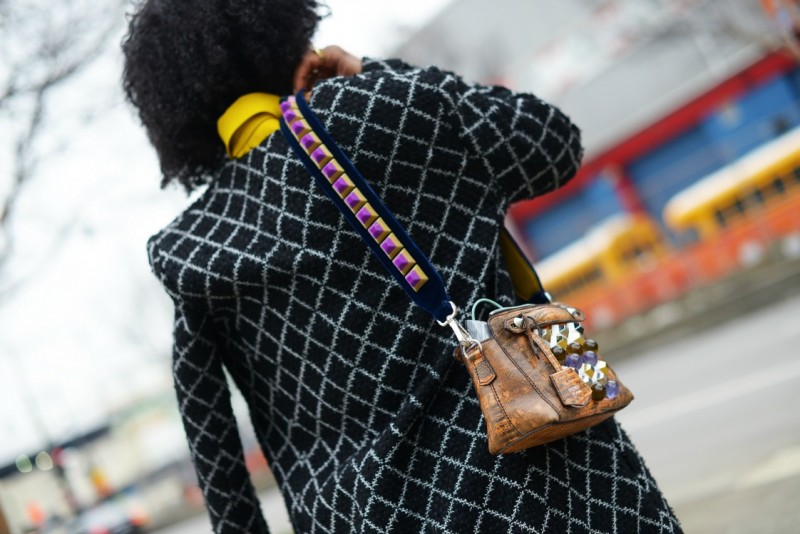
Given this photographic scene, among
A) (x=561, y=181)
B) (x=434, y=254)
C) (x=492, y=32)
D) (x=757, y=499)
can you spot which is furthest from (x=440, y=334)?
(x=492, y=32)

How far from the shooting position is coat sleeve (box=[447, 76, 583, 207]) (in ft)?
5.03

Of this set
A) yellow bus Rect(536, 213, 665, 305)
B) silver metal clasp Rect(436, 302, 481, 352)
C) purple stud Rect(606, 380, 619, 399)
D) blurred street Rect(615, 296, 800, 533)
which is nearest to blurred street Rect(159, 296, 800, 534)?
blurred street Rect(615, 296, 800, 533)

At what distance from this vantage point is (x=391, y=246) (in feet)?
4.85

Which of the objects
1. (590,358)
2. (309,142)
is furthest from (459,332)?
(309,142)

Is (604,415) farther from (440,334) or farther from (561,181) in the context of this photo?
(561,181)

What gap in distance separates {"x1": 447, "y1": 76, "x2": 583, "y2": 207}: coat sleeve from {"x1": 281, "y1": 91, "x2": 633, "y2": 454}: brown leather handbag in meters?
0.22

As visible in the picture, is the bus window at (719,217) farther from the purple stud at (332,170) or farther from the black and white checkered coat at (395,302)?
the purple stud at (332,170)

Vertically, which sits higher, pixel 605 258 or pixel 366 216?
pixel 366 216

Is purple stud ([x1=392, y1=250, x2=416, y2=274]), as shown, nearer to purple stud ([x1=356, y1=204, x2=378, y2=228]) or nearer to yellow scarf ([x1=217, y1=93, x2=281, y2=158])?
purple stud ([x1=356, y1=204, x2=378, y2=228])

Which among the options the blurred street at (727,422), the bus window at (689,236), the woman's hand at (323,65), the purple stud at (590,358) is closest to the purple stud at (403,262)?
the purple stud at (590,358)

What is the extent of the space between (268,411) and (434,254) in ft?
1.85

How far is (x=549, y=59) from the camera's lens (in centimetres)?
2159

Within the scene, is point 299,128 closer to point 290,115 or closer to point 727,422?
point 290,115

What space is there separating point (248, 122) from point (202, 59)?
0.16 meters
